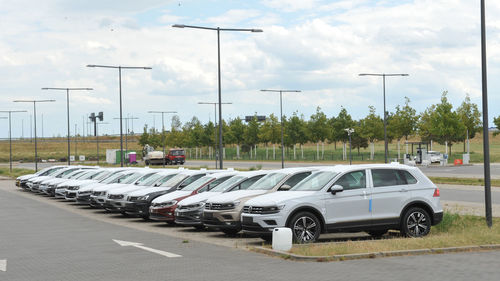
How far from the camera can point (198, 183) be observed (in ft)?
67.7

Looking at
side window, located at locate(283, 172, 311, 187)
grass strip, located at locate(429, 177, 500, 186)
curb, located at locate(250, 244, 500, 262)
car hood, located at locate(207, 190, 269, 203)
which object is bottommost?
grass strip, located at locate(429, 177, 500, 186)

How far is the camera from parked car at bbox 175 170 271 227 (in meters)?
18.0

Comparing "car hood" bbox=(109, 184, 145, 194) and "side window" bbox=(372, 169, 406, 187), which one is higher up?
"side window" bbox=(372, 169, 406, 187)

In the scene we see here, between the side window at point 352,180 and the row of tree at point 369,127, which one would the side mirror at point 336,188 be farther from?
the row of tree at point 369,127

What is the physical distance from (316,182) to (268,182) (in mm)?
2407

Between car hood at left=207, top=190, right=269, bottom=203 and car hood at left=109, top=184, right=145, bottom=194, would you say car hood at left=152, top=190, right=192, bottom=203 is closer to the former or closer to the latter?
car hood at left=207, top=190, right=269, bottom=203

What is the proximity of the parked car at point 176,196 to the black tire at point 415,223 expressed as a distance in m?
6.29

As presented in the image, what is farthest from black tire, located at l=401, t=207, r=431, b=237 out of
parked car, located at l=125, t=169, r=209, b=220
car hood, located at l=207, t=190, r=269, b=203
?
parked car, located at l=125, t=169, r=209, b=220

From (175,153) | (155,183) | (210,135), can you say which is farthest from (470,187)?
(210,135)

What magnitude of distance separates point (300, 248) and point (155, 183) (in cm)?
1094

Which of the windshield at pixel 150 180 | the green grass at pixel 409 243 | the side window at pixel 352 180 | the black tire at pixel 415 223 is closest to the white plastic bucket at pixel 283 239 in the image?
the green grass at pixel 409 243

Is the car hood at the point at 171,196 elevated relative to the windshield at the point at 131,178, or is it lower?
lower

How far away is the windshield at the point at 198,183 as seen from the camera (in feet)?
66.7

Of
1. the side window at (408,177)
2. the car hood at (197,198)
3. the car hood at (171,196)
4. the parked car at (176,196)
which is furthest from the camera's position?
the car hood at (171,196)
